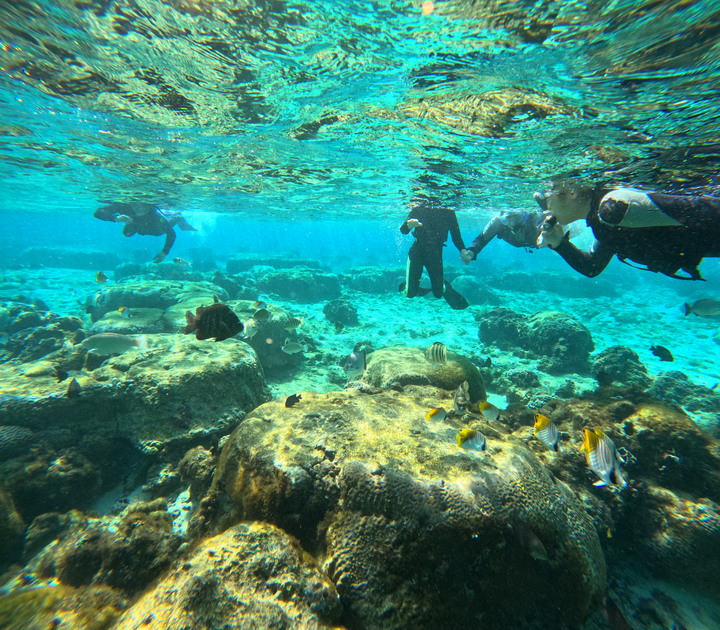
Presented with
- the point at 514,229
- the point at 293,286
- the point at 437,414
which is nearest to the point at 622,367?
the point at 514,229

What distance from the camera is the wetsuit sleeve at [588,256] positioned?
6116 mm

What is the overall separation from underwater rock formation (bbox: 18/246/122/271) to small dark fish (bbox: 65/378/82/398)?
128 ft

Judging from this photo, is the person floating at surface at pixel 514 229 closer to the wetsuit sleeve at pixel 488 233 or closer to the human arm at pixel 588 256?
the wetsuit sleeve at pixel 488 233

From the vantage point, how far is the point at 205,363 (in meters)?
6.72

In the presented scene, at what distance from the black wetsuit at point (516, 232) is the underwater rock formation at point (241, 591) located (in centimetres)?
909

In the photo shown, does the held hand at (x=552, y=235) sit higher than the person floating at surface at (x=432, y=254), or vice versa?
the held hand at (x=552, y=235)

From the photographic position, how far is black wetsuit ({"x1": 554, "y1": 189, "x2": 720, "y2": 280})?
181 inches

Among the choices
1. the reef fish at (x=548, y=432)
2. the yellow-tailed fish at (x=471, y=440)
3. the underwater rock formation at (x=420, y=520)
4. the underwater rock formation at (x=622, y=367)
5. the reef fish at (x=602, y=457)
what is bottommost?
the underwater rock formation at (x=622, y=367)

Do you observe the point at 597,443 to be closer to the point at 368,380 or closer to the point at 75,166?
the point at 368,380

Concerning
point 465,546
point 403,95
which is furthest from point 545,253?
point 465,546

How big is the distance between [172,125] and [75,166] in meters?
11.2

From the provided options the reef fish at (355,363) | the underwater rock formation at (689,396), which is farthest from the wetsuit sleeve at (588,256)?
the underwater rock formation at (689,396)

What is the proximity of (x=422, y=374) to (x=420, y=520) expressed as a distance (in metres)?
4.71

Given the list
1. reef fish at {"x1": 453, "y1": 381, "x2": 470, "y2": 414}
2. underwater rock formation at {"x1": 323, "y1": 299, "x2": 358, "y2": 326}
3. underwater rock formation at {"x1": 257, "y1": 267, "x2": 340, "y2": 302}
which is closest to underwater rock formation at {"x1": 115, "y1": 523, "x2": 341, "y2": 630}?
reef fish at {"x1": 453, "y1": 381, "x2": 470, "y2": 414}
